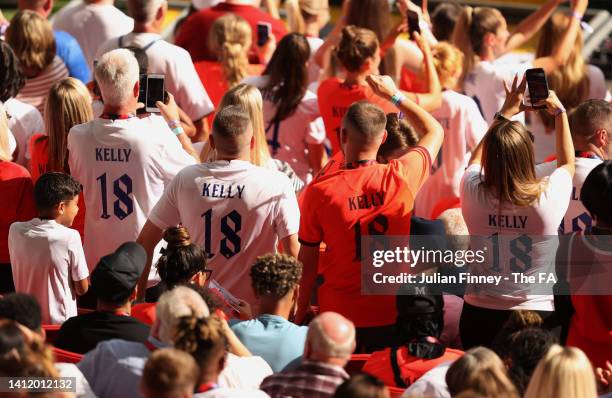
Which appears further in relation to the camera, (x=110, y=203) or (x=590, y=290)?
(x=110, y=203)

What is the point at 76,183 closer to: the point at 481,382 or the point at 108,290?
the point at 108,290

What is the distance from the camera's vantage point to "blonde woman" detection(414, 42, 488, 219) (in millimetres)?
8312

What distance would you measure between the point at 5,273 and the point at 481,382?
3241 millimetres

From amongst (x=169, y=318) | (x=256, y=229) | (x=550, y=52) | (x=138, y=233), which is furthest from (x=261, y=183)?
(x=550, y=52)

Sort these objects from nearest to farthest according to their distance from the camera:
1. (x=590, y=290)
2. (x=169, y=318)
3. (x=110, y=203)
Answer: (x=169, y=318) → (x=590, y=290) → (x=110, y=203)

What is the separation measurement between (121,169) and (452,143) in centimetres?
300

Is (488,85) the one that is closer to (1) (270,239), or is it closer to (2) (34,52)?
(2) (34,52)

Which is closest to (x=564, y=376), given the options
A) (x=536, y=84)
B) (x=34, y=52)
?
(x=536, y=84)

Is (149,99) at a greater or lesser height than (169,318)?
greater

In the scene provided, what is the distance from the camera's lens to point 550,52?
29.8 feet

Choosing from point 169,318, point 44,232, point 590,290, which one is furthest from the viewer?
point 44,232

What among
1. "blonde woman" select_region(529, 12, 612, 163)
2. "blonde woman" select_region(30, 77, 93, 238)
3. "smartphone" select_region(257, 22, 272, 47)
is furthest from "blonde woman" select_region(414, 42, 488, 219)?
"blonde woman" select_region(30, 77, 93, 238)

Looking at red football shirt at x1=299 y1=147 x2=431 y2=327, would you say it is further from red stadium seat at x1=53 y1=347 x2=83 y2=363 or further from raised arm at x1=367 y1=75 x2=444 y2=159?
red stadium seat at x1=53 y1=347 x2=83 y2=363

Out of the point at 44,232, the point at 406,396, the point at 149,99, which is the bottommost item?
the point at 406,396
